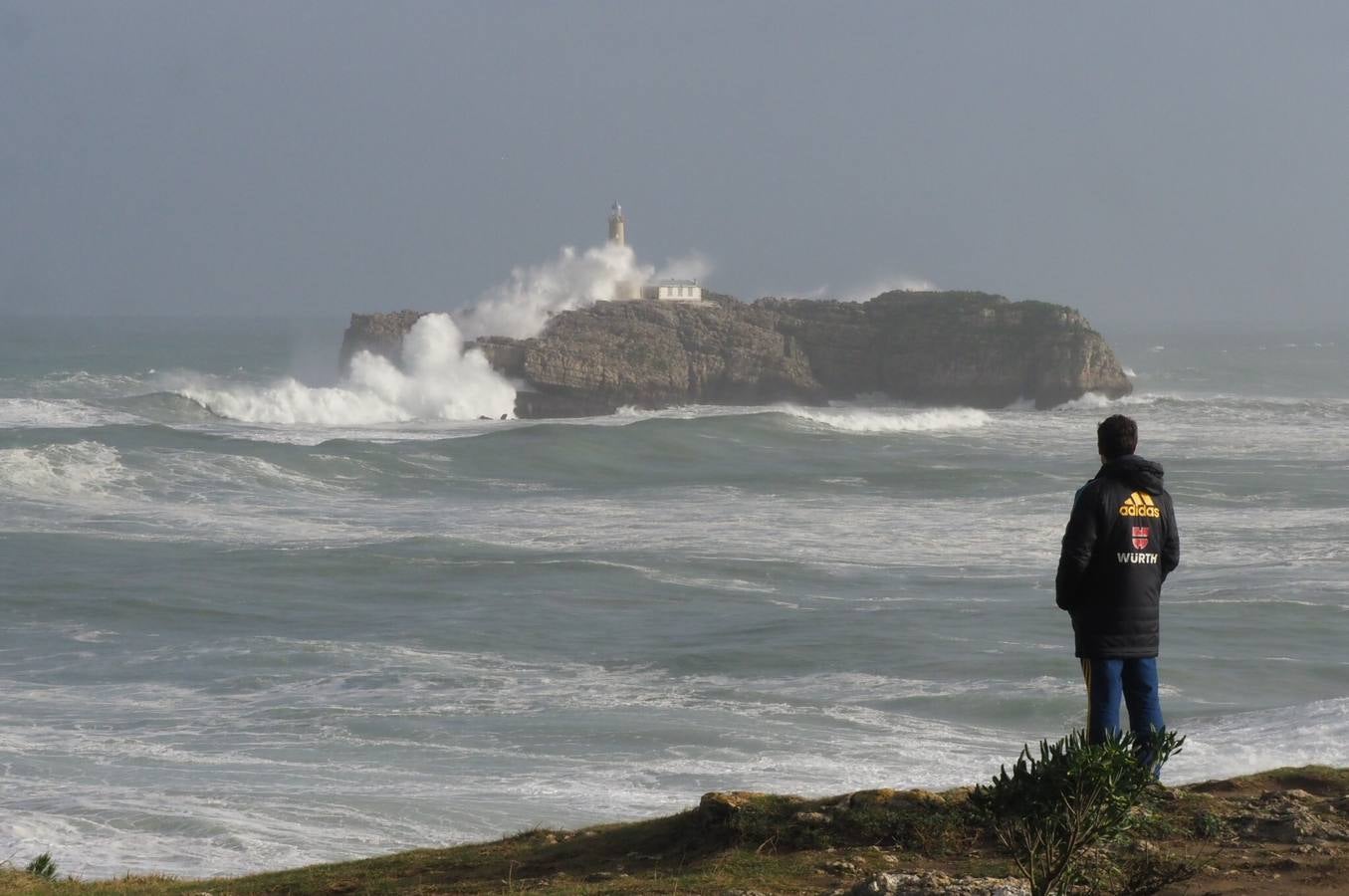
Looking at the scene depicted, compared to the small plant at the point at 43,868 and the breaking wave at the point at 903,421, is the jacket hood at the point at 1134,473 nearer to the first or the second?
the small plant at the point at 43,868

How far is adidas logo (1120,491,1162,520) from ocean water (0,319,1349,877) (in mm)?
4224

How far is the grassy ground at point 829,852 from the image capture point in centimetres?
571

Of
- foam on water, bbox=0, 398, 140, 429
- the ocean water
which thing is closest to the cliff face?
foam on water, bbox=0, 398, 140, 429

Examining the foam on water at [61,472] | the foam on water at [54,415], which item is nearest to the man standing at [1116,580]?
the foam on water at [61,472]

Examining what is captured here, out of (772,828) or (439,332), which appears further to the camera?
(439,332)

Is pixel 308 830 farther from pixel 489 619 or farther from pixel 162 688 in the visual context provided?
pixel 489 619

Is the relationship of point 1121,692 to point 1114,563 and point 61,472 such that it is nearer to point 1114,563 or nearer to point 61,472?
point 1114,563

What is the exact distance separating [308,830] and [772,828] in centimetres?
422

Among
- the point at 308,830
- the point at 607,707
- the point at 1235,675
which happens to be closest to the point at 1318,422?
the point at 1235,675

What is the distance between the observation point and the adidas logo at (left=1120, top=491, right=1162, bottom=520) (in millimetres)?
6250

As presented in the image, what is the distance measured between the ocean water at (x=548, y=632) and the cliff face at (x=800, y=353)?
81.5 ft

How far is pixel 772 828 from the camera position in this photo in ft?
21.6

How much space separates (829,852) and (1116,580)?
62.5 inches

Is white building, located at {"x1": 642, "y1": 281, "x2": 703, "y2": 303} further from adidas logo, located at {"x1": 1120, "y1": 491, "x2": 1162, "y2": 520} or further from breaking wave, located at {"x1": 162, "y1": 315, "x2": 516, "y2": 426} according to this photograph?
adidas logo, located at {"x1": 1120, "y1": 491, "x2": 1162, "y2": 520}
